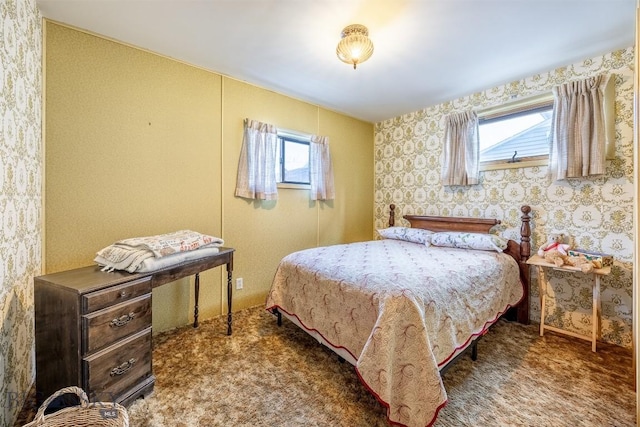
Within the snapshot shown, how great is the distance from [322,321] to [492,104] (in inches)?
117

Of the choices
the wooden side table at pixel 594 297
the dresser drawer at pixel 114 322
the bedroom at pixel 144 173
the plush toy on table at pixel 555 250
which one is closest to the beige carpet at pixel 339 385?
the wooden side table at pixel 594 297

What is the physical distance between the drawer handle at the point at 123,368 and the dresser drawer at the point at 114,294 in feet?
1.16

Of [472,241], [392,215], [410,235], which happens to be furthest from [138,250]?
[392,215]

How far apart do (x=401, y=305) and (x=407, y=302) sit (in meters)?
0.04

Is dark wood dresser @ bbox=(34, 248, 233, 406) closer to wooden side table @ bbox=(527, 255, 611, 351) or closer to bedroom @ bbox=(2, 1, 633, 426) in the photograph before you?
bedroom @ bbox=(2, 1, 633, 426)

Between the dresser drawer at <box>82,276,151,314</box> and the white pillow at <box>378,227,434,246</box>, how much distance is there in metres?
2.67

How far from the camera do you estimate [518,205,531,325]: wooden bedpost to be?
8.37 feet

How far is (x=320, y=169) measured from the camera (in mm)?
3412

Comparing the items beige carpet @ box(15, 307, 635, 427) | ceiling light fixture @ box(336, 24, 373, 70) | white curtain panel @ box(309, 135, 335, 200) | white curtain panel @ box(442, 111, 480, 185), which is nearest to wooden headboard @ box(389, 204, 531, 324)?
beige carpet @ box(15, 307, 635, 427)

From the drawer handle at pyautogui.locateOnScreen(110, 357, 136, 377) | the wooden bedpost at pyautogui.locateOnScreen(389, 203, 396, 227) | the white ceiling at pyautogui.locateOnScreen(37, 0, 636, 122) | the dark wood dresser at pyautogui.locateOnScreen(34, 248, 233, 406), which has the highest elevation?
the white ceiling at pyautogui.locateOnScreen(37, 0, 636, 122)

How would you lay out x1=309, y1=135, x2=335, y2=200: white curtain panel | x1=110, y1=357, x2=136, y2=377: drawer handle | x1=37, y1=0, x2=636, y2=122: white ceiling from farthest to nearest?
x1=309, y1=135, x2=335, y2=200: white curtain panel
x1=37, y1=0, x2=636, y2=122: white ceiling
x1=110, y1=357, x2=136, y2=377: drawer handle

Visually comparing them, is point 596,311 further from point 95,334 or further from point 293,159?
point 95,334

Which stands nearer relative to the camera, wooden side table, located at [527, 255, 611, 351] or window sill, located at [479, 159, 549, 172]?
wooden side table, located at [527, 255, 611, 351]

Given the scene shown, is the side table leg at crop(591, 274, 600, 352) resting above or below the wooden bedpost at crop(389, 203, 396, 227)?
below
